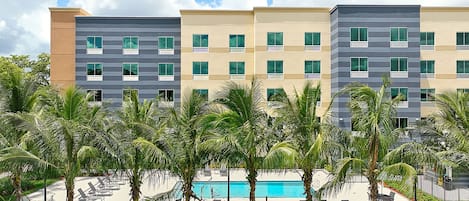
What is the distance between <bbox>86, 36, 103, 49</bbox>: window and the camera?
36.7 metres

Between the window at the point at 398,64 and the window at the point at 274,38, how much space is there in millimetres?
7914

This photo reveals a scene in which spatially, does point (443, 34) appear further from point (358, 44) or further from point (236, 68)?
point (236, 68)

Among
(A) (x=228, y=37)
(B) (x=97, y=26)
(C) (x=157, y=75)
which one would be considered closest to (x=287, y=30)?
(A) (x=228, y=37)

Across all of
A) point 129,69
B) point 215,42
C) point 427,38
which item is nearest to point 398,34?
point 427,38

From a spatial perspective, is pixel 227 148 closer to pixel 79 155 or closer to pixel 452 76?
pixel 79 155

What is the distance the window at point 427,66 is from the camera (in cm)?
3459

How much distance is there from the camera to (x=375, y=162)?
1495 cm

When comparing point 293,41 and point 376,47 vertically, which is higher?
point 293,41

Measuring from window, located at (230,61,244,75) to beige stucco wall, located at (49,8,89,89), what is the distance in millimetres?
12111

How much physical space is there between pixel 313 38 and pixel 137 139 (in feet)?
75.8

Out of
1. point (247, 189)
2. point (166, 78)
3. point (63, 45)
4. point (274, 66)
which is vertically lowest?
point (247, 189)

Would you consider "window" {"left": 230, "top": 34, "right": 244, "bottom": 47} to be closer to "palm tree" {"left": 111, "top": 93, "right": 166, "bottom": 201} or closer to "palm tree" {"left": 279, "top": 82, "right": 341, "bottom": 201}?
"palm tree" {"left": 111, "top": 93, "right": 166, "bottom": 201}

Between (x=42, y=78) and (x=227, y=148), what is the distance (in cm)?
4474

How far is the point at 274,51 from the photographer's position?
3500cm
